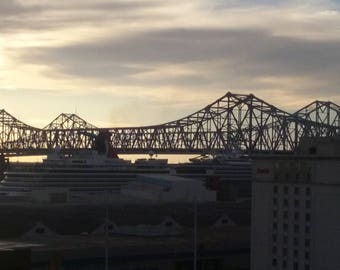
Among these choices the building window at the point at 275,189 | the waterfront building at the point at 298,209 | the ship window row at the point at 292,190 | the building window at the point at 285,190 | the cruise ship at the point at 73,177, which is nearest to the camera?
the waterfront building at the point at 298,209

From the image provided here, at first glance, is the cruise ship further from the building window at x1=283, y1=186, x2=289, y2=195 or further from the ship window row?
the building window at x1=283, y1=186, x2=289, y2=195

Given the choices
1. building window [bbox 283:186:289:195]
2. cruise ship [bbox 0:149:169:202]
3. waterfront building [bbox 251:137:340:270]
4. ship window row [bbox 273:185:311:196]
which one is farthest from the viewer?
cruise ship [bbox 0:149:169:202]

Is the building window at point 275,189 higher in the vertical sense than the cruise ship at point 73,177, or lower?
lower

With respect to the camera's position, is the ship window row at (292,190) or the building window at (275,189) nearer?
the ship window row at (292,190)

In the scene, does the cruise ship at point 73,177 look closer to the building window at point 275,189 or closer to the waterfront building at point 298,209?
the waterfront building at point 298,209

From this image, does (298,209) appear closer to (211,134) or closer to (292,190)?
(292,190)

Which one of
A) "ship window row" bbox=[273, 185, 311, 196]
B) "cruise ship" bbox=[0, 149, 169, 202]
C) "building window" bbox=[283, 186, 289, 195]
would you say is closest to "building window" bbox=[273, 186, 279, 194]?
"ship window row" bbox=[273, 185, 311, 196]

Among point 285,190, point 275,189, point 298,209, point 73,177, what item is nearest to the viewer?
point 298,209

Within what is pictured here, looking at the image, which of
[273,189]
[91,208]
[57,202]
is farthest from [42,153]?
[273,189]

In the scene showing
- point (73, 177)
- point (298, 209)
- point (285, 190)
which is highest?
point (73, 177)

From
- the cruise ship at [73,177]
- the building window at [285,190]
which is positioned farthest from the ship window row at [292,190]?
the cruise ship at [73,177]

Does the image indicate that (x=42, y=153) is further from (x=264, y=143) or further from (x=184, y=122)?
(x=264, y=143)

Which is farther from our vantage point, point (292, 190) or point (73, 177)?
point (73, 177)

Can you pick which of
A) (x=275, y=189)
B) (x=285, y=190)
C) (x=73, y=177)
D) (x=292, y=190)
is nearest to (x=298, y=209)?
(x=292, y=190)
